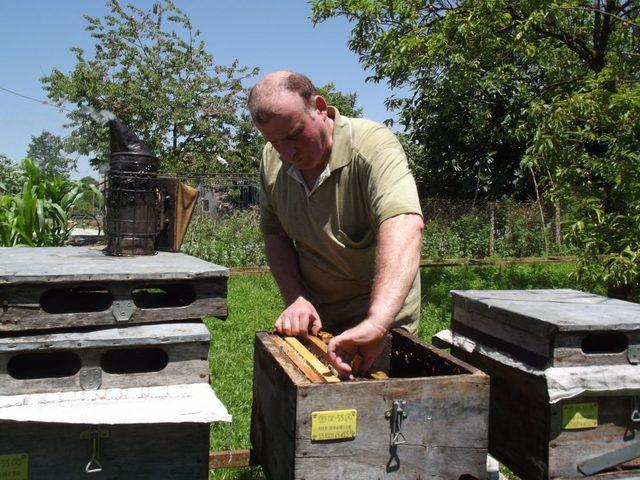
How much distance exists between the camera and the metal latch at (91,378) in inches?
76.7

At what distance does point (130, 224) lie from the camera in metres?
2.85

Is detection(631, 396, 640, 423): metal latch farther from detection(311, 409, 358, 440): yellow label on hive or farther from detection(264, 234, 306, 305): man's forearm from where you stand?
detection(264, 234, 306, 305): man's forearm

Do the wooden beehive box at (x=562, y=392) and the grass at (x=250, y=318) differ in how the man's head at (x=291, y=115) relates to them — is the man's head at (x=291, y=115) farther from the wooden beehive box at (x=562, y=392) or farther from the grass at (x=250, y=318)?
the grass at (x=250, y=318)

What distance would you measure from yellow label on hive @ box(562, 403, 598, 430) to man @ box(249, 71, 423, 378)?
0.64 metres

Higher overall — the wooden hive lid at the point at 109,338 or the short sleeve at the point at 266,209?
the short sleeve at the point at 266,209

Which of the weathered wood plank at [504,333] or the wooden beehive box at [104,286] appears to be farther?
the weathered wood plank at [504,333]

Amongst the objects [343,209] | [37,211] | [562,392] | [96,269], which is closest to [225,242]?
[37,211]

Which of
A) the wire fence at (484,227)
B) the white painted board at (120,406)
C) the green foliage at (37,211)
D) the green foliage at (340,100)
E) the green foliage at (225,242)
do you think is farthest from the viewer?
the green foliage at (340,100)

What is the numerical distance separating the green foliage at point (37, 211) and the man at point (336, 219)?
3.98 meters

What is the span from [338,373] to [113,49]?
22.1 m

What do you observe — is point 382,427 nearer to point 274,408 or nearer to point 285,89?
point 274,408

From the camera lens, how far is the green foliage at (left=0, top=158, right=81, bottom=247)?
593 cm

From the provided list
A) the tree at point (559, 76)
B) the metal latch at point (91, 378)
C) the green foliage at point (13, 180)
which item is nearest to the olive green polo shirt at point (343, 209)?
the metal latch at point (91, 378)

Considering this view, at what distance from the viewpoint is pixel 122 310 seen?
204 cm
